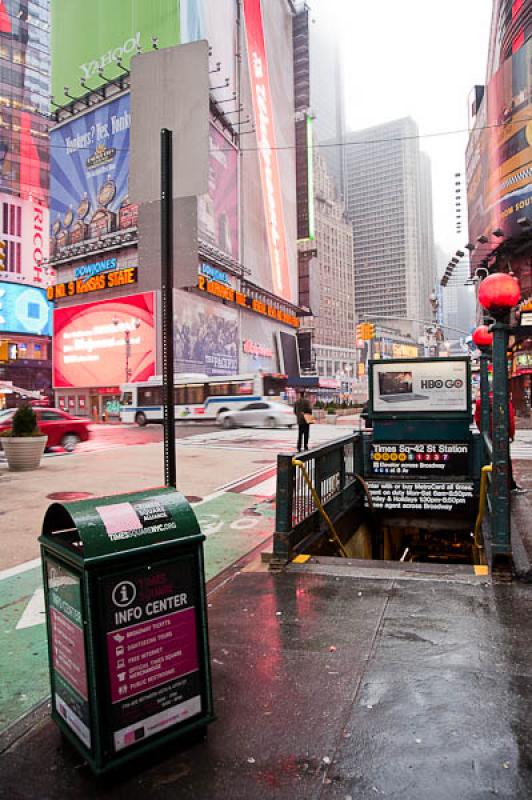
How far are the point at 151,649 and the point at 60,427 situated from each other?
1769cm

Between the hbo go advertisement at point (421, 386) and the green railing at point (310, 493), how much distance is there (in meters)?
0.91

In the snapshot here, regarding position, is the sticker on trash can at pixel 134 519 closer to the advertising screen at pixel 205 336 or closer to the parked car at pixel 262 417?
the parked car at pixel 262 417

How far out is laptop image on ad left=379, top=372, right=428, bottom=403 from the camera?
9.88 meters

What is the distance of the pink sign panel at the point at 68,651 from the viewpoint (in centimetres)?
250

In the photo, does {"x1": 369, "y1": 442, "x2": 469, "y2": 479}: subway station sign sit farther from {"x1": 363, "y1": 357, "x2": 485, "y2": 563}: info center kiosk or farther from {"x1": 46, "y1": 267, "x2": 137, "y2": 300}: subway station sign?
{"x1": 46, "y1": 267, "x2": 137, "y2": 300}: subway station sign

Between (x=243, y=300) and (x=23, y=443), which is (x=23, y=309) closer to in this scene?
(x=243, y=300)

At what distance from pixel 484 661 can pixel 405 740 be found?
3.55ft

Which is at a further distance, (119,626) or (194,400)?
(194,400)

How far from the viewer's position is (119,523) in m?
2.56

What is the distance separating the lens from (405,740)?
275 cm

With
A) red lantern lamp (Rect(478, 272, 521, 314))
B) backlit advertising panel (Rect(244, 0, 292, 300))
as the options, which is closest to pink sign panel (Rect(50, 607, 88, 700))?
red lantern lamp (Rect(478, 272, 521, 314))

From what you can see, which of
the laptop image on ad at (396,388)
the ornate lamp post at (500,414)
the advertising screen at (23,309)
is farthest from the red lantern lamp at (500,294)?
the advertising screen at (23,309)

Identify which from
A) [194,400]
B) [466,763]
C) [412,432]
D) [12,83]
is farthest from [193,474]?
[12,83]

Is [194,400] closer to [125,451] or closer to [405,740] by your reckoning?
[125,451]
